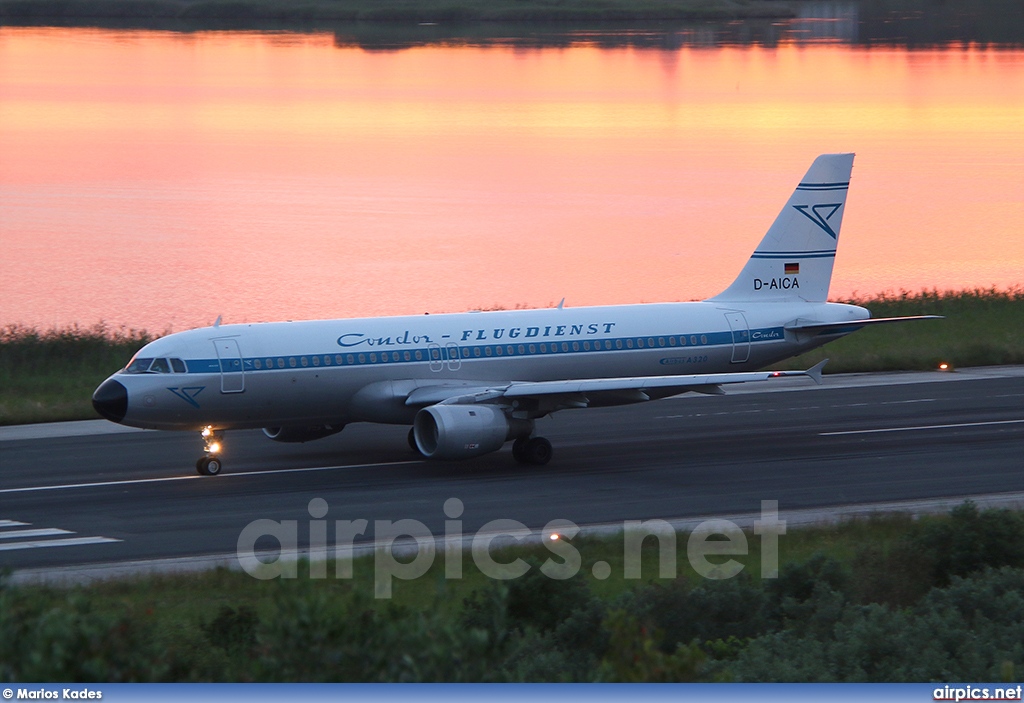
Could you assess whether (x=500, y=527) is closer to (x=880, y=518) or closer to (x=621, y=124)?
(x=880, y=518)

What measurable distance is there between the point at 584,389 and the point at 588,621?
14.4 m

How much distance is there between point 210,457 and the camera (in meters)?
32.3

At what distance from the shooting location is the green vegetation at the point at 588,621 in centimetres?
1172

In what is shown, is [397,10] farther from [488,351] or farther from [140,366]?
Answer: [140,366]

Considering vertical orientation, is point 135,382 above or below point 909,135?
below

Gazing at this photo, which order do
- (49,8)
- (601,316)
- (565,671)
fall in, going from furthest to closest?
(49,8)
(601,316)
(565,671)

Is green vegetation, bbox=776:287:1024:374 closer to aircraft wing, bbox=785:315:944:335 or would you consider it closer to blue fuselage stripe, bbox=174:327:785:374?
aircraft wing, bbox=785:315:944:335

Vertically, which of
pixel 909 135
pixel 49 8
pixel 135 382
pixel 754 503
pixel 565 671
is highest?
pixel 49 8

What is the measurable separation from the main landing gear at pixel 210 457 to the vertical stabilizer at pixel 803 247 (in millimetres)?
14320

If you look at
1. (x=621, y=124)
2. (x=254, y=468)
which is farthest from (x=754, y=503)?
(x=621, y=124)

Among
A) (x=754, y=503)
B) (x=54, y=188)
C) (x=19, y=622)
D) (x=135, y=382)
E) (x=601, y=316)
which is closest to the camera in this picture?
(x=19, y=622)

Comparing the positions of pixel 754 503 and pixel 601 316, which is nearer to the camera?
pixel 754 503

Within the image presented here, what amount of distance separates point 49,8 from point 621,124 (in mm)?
91773

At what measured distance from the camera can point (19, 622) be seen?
12.1 metres
